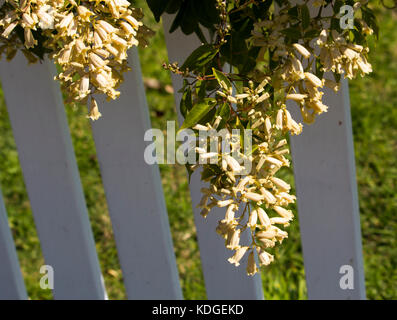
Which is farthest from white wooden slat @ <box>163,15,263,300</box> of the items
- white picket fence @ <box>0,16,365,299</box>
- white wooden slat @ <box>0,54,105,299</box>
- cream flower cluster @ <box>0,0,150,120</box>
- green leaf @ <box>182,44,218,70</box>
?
cream flower cluster @ <box>0,0,150,120</box>

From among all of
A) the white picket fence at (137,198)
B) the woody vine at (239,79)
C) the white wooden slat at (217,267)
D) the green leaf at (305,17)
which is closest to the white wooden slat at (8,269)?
the white picket fence at (137,198)

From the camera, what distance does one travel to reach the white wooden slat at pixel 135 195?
1.45 metres

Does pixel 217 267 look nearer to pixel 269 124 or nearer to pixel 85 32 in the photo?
pixel 269 124

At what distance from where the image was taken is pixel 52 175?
1.59 meters

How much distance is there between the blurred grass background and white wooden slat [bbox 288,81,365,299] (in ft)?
1.24

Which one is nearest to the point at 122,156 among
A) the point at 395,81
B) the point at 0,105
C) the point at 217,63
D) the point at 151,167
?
the point at 151,167

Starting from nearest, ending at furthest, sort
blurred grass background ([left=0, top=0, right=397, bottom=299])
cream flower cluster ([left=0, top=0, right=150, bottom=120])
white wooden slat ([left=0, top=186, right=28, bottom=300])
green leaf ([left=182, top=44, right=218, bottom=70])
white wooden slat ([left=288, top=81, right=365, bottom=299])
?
cream flower cluster ([left=0, top=0, right=150, bottom=120]) → green leaf ([left=182, top=44, right=218, bottom=70]) → white wooden slat ([left=288, top=81, right=365, bottom=299]) → white wooden slat ([left=0, top=186, right=28, bottom=300]) → blurred grass background ([left=0, top=0, right=397, bottom=299])

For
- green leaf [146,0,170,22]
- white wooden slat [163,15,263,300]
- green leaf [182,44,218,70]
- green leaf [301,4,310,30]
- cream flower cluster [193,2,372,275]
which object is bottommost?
white wooden slat [163,15,263,300]

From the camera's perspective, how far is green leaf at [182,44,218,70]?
1.06 metres

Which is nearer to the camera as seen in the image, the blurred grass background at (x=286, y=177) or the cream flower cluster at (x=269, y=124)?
the cream flower cluster at (x=269, y=124)

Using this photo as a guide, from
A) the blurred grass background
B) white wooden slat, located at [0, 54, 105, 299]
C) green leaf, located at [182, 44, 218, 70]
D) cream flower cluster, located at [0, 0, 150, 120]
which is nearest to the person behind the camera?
cream flower cluster, located at [0, 0, 150, 120]

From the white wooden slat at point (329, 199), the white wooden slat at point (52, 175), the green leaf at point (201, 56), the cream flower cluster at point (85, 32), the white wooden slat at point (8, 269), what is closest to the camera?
the cream flower cluster at point (85, 32)

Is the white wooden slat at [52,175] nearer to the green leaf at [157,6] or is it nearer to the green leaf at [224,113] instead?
the green leaf at [157,6]

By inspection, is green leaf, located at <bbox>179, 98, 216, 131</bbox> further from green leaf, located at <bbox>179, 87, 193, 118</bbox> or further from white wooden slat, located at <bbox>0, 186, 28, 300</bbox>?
white wooden slat, located at <bbox>0, 186, 28, 300</bbox>
